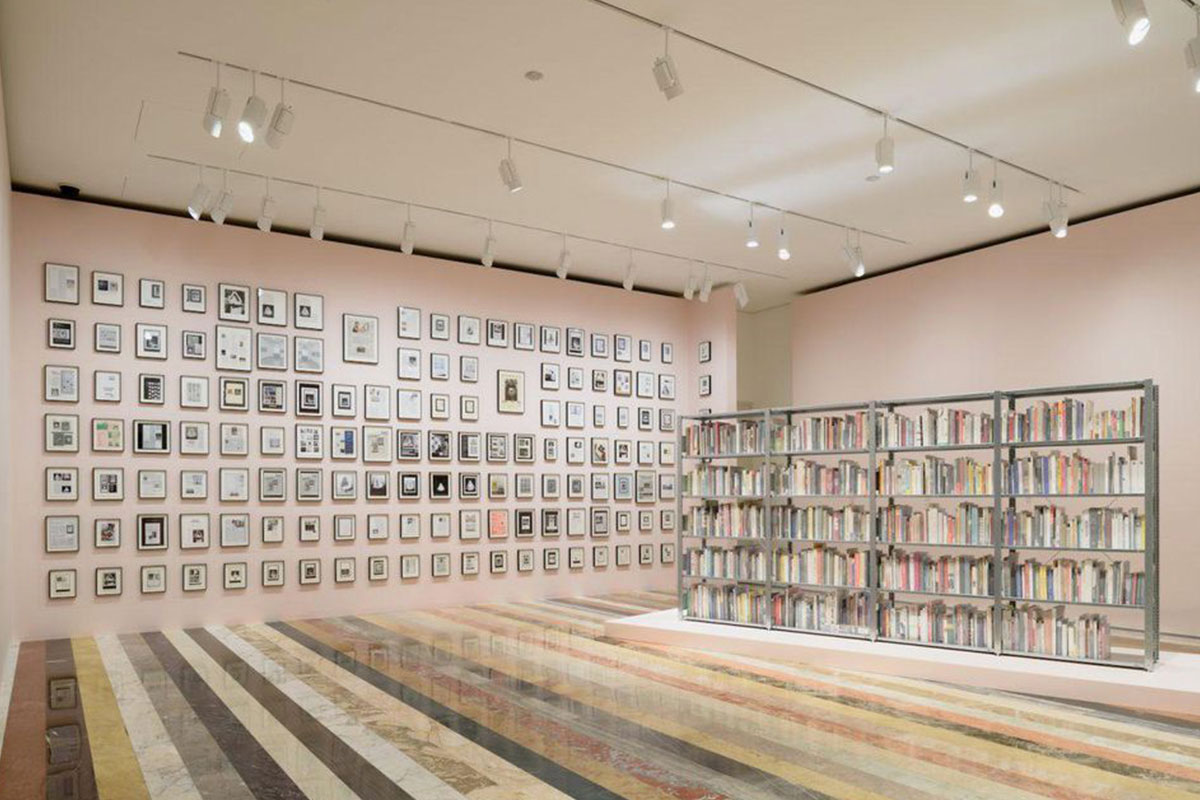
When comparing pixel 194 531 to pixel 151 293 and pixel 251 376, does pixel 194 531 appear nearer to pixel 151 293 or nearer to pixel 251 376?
pixel 251 376

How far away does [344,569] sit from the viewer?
33.0 ft

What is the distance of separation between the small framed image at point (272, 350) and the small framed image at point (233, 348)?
124 mm

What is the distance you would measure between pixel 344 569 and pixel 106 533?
2.37 meters

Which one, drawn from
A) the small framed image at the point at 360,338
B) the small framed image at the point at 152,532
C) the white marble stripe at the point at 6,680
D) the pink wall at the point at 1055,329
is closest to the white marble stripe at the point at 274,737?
the white marble stripe at the point at 6,680

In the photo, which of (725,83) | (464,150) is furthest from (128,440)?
(725,83)

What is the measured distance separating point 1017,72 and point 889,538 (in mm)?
3574

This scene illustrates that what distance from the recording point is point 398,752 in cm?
490

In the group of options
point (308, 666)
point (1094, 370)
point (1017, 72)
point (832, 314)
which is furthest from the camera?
point (832, 314)

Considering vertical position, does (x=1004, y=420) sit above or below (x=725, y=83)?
below

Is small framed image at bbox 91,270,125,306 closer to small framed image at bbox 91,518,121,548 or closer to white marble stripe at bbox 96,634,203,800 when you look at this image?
small framed image at bbox 91,518,121,548

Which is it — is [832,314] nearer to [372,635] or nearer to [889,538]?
[889,538]

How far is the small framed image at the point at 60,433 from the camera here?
8.53 meters

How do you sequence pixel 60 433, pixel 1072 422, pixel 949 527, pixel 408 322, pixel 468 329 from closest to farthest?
pixel 1072 422 < pixel 949 527 < pixel 60 433 < pixel 408 322 < pixel 468 329

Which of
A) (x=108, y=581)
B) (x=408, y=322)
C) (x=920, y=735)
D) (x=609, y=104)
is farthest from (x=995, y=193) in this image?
→ (x=108, y=581)
